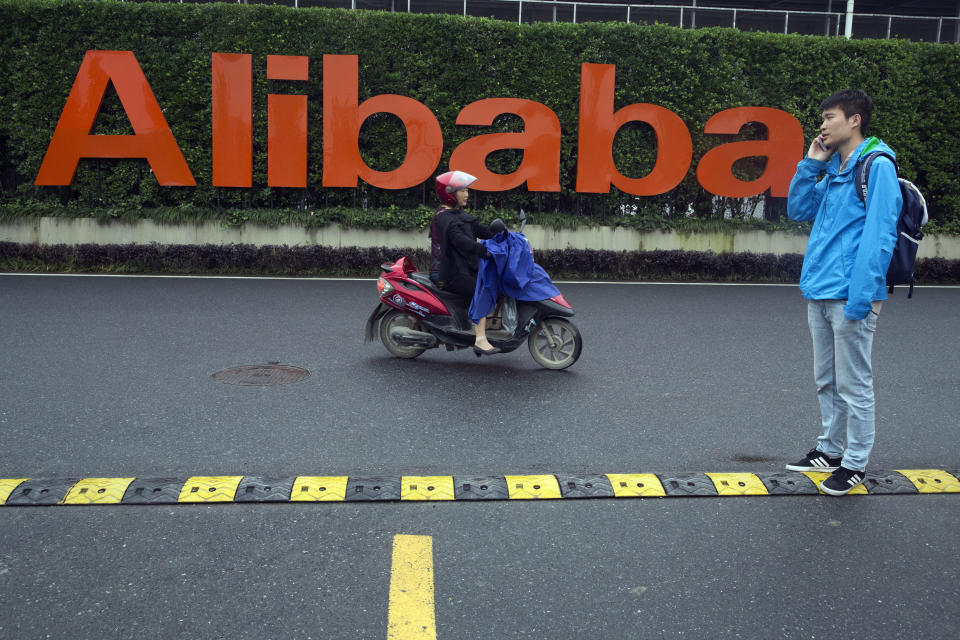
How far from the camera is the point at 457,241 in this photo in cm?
770

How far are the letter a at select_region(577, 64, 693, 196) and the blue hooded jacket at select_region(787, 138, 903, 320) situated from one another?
10.9 meters

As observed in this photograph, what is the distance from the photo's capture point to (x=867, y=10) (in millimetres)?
27312

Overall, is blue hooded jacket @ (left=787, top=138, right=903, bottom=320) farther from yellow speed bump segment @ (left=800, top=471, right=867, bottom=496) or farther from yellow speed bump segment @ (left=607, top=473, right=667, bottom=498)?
yellow speed bump segment @ (left=607, top=473, right=667, bottom=498)

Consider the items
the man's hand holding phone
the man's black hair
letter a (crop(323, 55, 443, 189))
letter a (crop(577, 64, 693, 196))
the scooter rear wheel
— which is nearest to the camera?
the man's black hair

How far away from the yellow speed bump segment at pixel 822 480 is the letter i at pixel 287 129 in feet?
39.7

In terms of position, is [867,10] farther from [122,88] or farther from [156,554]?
[156,554]

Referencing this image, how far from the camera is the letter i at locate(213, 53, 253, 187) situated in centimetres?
1544

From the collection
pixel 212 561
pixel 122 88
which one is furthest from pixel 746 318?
pixel 122 88

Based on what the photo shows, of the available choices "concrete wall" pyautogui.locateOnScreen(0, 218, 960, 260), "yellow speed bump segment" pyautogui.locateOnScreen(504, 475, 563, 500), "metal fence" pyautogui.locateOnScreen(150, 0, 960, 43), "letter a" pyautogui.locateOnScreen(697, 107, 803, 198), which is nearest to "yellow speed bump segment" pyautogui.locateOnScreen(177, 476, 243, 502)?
"yellow speed bump segment" pyautogui.locateOnScreen(504, 475, 563, 500)

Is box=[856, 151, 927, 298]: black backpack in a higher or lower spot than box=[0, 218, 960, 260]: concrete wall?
higher

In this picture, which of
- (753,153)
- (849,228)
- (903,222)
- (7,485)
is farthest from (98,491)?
(753,153)

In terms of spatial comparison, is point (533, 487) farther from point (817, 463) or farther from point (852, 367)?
point (852, 367)

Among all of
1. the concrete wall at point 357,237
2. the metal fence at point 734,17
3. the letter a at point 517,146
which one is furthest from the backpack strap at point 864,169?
the metal fence at point 734,17

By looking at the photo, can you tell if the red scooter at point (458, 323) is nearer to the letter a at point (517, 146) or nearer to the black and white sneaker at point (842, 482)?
the black and white sneaker at point (842, 482)
